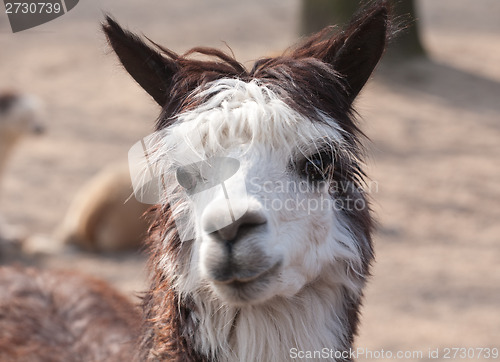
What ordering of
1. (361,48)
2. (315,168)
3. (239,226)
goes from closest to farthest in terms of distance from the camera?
(239,226)
(315,168)
(361,48)

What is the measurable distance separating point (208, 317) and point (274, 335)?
234mm

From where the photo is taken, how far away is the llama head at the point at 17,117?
7271mm

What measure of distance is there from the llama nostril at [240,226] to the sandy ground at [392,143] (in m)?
0.90

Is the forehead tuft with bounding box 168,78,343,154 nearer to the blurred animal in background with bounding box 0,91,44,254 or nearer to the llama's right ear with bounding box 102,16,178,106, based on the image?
the llama's right ear with bounding box 102,16,178,106

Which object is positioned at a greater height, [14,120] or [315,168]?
[315,168]

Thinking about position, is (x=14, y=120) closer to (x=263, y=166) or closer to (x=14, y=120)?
(x=14, y=120)

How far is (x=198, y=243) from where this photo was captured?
2.28 metres

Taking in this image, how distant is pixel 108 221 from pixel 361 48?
4.72 metres

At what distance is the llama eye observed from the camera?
234 cm

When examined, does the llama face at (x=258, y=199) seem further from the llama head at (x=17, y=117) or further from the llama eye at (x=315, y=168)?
the llama head at (x=17, y=117)

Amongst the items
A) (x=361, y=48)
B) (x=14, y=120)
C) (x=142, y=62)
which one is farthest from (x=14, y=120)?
(x=361, y=48)

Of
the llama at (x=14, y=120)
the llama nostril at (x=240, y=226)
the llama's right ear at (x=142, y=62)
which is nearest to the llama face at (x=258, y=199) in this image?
the llama nostril at (x=240, y=226)

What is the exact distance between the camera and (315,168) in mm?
2344

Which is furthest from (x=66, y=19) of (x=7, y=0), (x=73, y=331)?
(x=73, y=331)
